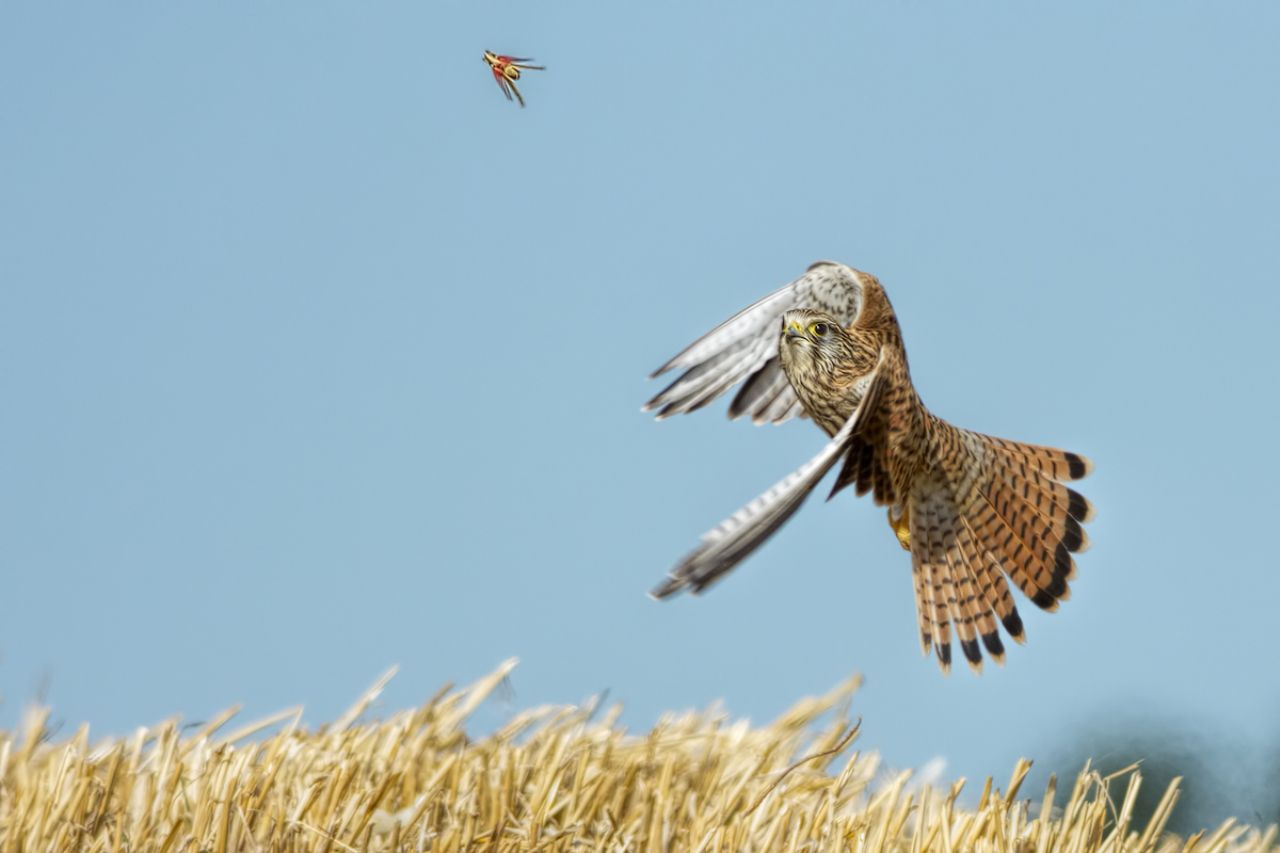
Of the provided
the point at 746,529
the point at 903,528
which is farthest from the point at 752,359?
the point at 746,529

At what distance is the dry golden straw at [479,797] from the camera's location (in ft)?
11.3

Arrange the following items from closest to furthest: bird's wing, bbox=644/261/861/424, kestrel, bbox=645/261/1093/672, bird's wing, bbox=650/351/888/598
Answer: bird's wing, bbox=650/351/888/598 → kestrel, bbox=645/261/1093/672 → bird's wing, bbox=644/261/861/424

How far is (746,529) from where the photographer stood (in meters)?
2.63

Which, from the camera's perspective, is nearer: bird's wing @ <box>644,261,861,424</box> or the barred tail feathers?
the barred tail feathers

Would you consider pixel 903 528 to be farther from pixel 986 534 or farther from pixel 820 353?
pixel 820 353

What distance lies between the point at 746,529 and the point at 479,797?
1.44m

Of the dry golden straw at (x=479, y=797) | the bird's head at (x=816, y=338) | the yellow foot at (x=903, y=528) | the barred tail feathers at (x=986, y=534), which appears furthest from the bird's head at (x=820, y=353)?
the dry golden straw at (x=479, y=797)

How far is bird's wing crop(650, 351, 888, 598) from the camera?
2.59 metres

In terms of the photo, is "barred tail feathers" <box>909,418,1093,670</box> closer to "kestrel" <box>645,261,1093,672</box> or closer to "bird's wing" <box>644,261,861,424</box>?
"kestrel" <box>645,261,1093,672</box>

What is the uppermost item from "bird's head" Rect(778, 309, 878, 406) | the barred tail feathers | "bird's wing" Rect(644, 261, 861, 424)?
"bird's wing" Rect(644, 261, 861, 424)

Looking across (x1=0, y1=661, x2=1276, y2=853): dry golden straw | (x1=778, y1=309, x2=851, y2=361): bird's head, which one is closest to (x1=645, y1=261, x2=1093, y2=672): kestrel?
(x1=778, y1=309, x2=851, y2=361): bird's head

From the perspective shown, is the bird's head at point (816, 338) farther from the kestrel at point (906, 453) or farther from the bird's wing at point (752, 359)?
the bird's wing at point (752, 359)

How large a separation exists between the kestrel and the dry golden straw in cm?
47

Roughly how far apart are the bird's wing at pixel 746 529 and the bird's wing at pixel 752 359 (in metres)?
0.85
